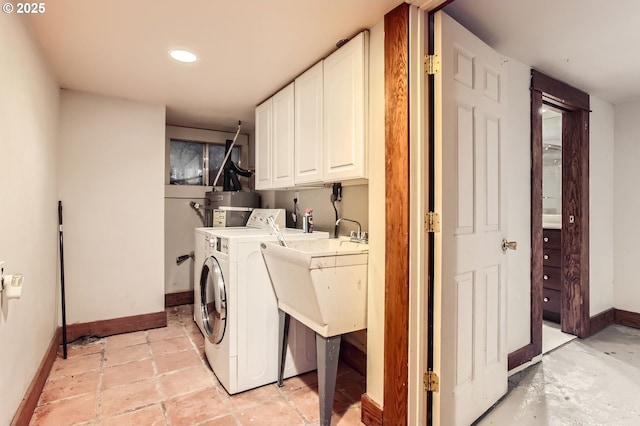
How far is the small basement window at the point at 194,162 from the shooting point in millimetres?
4070

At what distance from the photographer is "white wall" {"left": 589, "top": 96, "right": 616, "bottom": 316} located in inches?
119

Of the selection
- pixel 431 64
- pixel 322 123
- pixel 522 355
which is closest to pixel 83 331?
pixel 322 123

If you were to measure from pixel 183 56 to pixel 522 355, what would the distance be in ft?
10.4

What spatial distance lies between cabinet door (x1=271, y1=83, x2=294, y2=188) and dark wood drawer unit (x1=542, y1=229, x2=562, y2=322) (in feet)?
8.71

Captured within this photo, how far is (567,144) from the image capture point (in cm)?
293

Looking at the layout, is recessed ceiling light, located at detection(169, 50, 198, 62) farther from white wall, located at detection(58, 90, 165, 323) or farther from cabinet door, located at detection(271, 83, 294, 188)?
white wall, located at detection(58, 90, 165, 323)

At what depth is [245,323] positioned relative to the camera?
2.05m

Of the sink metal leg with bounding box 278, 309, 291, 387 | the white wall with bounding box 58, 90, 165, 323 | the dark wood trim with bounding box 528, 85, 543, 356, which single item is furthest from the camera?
the white wall with bounding box 58, 90, 165, 323

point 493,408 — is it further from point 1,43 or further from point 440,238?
point 1,43

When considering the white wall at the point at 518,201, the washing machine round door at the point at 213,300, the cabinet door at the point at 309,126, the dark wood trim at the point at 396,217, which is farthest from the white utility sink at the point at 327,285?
the white wall at the point at 518,201

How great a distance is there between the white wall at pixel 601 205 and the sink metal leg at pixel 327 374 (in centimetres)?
280

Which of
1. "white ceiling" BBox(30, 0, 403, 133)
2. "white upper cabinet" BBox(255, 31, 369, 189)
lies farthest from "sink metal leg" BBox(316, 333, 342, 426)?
"white ceiling" BBox(30, 0, 403, 133)

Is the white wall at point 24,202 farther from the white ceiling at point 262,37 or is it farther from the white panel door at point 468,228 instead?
the white panel door at point 468,228

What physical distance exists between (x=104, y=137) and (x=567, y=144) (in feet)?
14.1
